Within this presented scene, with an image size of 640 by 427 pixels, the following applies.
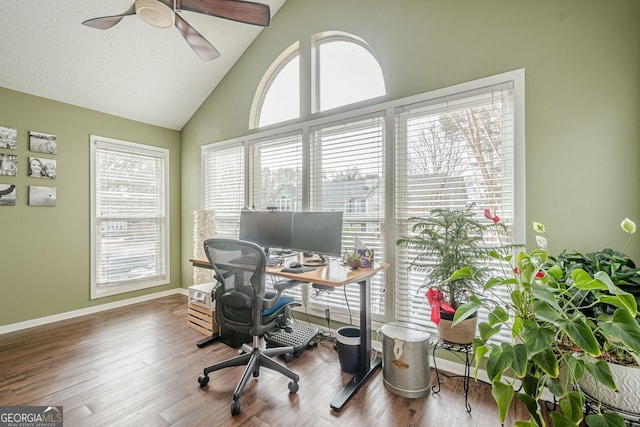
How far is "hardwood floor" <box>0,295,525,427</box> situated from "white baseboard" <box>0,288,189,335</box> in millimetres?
162

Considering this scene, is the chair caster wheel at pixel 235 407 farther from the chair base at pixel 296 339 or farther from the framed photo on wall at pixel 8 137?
the framed photo on wall at pixel 8 137

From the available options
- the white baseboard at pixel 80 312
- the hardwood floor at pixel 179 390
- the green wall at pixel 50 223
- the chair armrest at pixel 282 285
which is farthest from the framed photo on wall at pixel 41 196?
the chair armrest at pixel 282 285

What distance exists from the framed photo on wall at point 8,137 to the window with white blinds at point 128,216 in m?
0.69

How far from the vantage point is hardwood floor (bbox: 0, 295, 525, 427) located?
69.5 inches

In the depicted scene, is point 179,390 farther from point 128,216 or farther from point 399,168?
point 128,216

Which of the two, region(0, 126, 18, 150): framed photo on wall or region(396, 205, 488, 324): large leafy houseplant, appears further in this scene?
region(0, 126, 18, 150): framed photo on wall

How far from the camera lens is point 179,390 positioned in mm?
2037

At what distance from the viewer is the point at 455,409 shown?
6.06 feet

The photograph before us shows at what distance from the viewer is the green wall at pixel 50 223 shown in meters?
3.07

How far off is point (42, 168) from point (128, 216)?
1048mm

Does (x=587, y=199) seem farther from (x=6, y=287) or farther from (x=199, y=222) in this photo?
(x=6, y=287)

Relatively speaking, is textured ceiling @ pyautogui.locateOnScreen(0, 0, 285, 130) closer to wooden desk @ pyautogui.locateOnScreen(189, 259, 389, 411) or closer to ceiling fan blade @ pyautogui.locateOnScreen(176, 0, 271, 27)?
ceiling fan blade @ pyautogui.locateOnScreen(176, 0, 271, 27)

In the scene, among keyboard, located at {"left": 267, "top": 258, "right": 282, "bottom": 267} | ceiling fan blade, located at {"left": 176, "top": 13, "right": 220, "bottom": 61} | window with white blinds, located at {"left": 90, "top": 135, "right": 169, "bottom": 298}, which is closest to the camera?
ceiling fan blade, located at {"left": 176, "top": 13, "right": 220, "bottom": 61}

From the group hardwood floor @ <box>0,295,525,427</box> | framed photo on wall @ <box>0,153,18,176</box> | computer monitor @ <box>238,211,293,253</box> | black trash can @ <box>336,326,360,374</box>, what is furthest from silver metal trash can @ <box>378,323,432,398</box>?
framed photo on wall @ <box>0,153,18,176</box>
